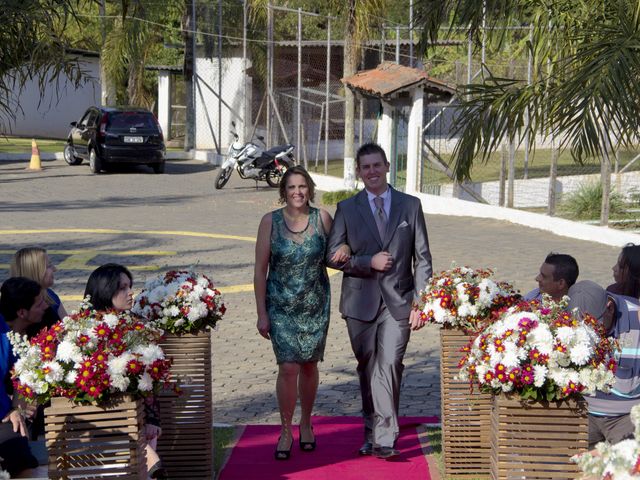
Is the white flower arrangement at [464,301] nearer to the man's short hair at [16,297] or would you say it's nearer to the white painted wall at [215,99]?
the man's short hair at [16,297]

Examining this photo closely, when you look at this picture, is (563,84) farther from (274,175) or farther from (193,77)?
(193,77)

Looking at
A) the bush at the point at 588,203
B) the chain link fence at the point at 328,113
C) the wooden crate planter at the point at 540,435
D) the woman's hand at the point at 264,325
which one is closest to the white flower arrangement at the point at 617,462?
the wooden crate planter at the point at 540,435

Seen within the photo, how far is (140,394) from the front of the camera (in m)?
4.89

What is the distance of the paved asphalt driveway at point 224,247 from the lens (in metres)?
8.52

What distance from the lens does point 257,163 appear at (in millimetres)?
24609

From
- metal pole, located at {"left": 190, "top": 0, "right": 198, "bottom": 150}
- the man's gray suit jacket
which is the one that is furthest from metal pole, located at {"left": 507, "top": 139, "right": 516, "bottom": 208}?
metal pole, located at {"left": 190, "top": 0, "right": 198, "bottom": 150}

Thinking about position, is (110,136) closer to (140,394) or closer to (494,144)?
(494,144)

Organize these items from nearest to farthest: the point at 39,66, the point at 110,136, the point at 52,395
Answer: the point at 52,395
the point at 39,66
the point at 110,136

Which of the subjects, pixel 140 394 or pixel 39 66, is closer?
pixel 140 394

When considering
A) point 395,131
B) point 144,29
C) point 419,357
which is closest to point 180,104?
point 144,29

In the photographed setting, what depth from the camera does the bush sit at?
1881cm

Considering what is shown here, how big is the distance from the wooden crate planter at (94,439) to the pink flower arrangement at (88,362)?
0.20 ft

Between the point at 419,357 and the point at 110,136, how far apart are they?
802 inches

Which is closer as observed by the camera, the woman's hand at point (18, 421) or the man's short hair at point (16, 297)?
the woman's hand at point (18, 421)
